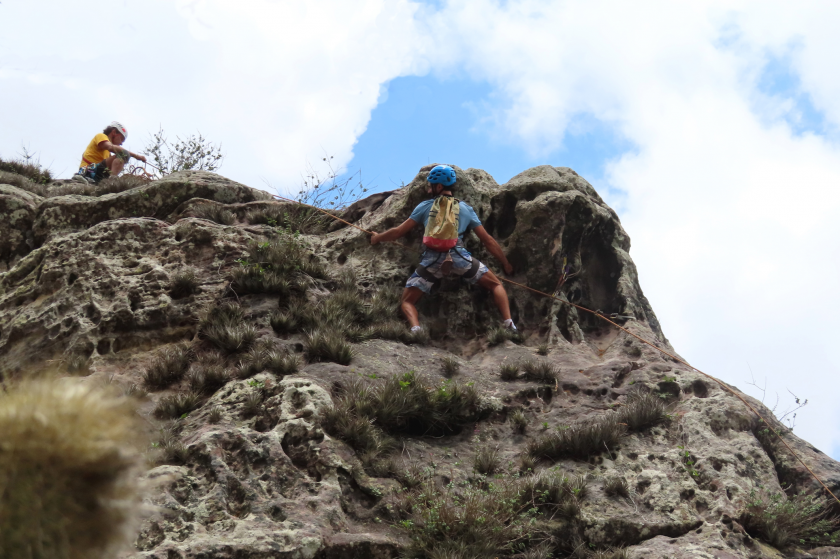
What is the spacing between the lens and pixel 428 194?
8680 mm

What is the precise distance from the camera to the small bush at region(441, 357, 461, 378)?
6766mm

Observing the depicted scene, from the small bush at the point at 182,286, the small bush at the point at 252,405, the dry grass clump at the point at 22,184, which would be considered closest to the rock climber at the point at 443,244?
the small bush at the point at 182,286

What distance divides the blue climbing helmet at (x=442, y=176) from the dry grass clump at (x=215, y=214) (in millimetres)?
2815

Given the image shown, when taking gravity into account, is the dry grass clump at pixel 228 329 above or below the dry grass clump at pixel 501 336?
below

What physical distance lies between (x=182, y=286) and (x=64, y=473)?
542 cm

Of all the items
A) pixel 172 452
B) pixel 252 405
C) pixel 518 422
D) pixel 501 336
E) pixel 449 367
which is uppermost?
pixel 501 336

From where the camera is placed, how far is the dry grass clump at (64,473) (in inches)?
71.4

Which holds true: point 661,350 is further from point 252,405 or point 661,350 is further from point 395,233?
point 252,405

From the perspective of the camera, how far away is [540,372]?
6.84 m

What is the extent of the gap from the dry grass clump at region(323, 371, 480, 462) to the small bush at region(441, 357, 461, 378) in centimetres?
37

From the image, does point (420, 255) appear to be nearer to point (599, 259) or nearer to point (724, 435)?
point (599, 259)

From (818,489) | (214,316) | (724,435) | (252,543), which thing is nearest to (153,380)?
(214,316)

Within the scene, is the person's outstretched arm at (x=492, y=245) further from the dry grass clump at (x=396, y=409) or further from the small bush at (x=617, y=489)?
the small bush at (x=617, y=489)

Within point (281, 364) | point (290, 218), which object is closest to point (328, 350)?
point (281, 364)
